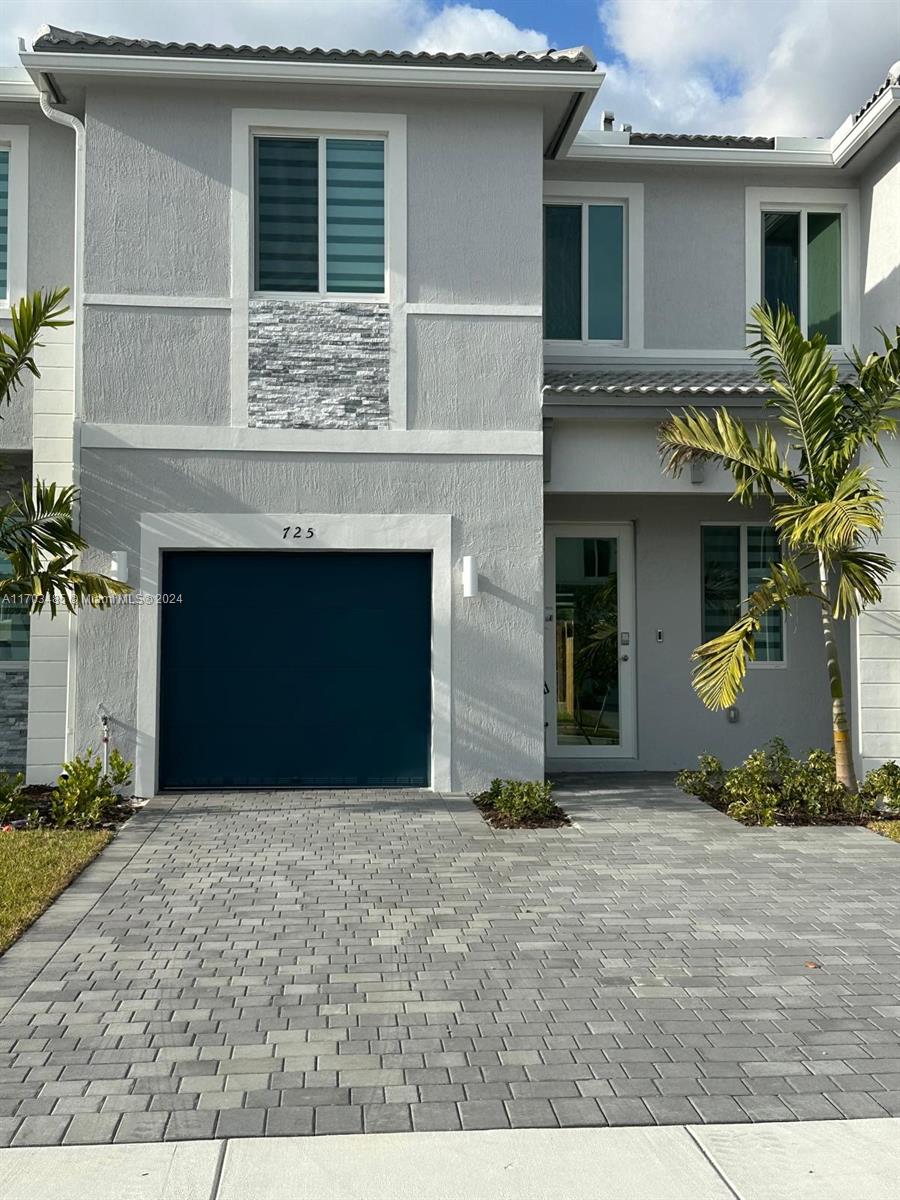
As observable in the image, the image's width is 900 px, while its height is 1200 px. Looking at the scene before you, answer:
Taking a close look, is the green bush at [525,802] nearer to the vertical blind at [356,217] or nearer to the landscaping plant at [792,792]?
the landscaping plant at [792,792]

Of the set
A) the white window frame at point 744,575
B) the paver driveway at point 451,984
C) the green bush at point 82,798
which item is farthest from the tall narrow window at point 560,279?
the green bush at point 82,798

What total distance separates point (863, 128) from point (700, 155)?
175 centimetres

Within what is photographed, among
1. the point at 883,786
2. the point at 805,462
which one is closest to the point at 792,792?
the point at 883,786

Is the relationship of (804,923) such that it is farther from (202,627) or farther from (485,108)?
(485,108)

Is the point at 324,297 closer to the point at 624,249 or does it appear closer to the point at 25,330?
the point at 25,330

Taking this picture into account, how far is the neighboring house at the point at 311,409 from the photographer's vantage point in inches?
444

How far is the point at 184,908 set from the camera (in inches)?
291

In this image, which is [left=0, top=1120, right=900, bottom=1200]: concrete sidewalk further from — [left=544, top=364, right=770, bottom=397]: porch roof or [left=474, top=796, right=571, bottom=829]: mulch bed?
[left=544, top=364, right=770, bottom=397]: porch roof

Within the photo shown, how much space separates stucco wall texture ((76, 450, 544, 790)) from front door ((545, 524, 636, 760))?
1843mm

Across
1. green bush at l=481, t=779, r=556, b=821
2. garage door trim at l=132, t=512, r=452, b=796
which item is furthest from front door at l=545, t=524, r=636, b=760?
green bush at l=481, t=779, r=556, b=821

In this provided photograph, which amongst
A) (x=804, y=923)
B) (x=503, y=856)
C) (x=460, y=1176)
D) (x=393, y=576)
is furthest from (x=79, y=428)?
(x=460, y=1176)

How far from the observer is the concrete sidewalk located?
3809mm

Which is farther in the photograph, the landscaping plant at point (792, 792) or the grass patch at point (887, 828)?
the landscaping plant at point (792, 792)

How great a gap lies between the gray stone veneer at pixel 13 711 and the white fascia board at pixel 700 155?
27.0 ft
